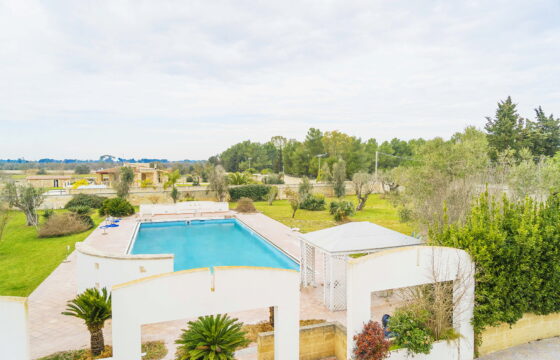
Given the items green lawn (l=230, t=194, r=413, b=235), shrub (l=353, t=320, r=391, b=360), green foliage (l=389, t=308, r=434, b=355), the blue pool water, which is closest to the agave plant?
shrub (l=353, t=320, r=391, b=360)

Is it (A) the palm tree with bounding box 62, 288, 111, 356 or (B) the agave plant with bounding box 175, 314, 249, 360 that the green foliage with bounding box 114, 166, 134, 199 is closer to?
(A) the palm tree with bounding box 62, 288, 111, 356

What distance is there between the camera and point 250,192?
114ft

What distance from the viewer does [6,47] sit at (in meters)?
16.6

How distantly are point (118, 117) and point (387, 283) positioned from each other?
3335cm

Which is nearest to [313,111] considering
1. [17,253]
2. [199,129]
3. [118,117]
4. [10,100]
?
[199,129]

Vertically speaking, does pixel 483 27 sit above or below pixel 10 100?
above

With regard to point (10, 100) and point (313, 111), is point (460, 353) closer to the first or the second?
point (10, 100)

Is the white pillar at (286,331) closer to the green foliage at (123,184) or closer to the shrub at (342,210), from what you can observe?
the shrub at (342,210)

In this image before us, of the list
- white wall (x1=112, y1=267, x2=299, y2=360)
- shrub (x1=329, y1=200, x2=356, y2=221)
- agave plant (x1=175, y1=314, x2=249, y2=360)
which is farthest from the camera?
shrub (x1=329, y1=200, x2=356, y2=221)

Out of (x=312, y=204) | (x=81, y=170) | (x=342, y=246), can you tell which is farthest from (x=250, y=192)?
(x=81, y=170)

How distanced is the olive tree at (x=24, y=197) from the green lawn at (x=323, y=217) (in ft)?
50.3

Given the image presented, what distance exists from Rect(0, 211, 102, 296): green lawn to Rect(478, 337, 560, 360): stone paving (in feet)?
43.1

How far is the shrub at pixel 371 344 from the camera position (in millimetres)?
5996

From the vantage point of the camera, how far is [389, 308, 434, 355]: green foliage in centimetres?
655
